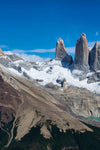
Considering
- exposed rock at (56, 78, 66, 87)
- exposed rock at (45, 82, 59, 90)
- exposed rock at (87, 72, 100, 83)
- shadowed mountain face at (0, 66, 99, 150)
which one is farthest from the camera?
exposed rock at (87, 72, 100, 83)

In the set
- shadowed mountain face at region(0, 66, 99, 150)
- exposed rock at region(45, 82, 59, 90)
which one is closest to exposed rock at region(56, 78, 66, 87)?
exposed rock at region(45, 82, 59, 90)

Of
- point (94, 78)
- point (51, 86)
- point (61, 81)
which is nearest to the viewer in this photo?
point (51, 86)

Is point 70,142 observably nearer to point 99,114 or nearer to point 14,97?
point 14,97

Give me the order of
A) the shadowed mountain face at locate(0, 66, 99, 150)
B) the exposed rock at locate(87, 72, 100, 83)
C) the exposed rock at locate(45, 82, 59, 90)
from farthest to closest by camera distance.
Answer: the exposed rock at locate(87, 72, 100, 83), the exposed rock at locate(45, 82, 59, 90), the shadowed mountain face at locate(0, 66, 99, 150)

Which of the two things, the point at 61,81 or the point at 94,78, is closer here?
the point at 61,81

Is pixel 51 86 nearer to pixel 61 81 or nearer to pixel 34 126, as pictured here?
pixel 61 81

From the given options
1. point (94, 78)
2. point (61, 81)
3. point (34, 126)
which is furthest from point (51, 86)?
point (34, 126)

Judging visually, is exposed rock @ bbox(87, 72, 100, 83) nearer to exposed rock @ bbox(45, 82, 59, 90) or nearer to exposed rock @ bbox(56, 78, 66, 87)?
exposed rock @ bbox(56, 78, 66, 87)

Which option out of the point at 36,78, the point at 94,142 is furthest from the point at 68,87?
the point at 94,142

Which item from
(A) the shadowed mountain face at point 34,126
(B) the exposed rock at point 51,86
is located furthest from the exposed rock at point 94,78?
(A) the shadowed mountain face at point 34,126

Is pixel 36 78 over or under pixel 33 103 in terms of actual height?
over

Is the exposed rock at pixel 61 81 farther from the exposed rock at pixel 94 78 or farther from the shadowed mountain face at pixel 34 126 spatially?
the shadowed mountain face at pixel 34 126
